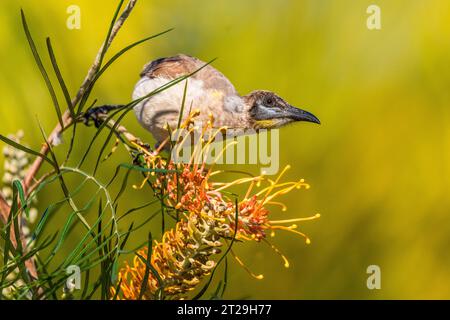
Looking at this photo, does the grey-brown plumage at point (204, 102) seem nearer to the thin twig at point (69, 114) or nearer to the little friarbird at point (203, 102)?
the little friarbird at point (203, 102)

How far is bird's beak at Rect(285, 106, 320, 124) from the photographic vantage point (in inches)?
56.3

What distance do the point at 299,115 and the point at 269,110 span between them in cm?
8

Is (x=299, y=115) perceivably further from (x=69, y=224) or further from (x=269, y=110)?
(x=69, y=224)

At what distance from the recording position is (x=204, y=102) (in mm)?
1534

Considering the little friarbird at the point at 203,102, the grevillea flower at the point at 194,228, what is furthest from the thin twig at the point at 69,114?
the little friarbird at the point at 203,102

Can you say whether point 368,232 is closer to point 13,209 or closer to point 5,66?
point 5,66

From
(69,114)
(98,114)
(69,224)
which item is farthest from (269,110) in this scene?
A: (69,224)

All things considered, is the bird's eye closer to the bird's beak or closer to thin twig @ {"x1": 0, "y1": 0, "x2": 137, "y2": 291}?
the bird's beak

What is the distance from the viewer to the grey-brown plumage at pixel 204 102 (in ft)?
4.90

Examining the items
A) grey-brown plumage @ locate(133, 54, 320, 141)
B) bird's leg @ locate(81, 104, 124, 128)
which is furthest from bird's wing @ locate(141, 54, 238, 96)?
bird's leg @ locate(81, 104, 124, 128)

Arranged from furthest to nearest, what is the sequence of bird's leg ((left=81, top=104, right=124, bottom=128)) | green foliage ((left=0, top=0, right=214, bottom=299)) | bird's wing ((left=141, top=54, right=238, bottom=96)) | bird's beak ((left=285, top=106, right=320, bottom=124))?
bird's wing ((left=141, top=54, right=238, bottom=96)) → bird's beak ((left=285, top=106, right=320, bottom=124)) → bird's leg ((left=81, top=104, right=124, bottom=128)) → green foliage ((left=0, top=0, right=214, bottom=299))

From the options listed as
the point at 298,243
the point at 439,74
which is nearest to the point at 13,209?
the point at 298,243

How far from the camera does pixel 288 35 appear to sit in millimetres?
1838

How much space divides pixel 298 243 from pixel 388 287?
0.21 metres
